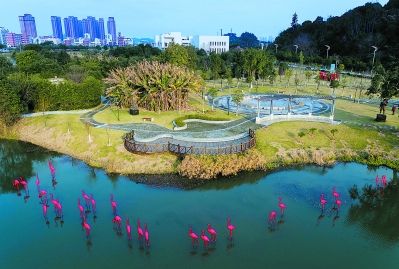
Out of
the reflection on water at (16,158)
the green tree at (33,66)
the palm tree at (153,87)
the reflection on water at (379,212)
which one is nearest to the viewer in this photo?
the reflection on water at (379,212)

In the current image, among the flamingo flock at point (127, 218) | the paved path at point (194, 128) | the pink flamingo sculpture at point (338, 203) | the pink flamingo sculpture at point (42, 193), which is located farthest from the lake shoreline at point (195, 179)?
the pink flamingo sculpture at point (338, 203)

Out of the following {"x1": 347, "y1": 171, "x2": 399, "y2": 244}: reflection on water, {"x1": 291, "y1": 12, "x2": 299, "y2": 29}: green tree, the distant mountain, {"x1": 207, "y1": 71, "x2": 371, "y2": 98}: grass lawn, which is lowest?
{"x1": 347, "y1": 171, "x2": 399, "y2": 244}: reflection on water

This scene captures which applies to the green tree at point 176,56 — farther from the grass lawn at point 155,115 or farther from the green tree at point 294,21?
the green tree at point 294,21

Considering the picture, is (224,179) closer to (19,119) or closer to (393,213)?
(393,213)

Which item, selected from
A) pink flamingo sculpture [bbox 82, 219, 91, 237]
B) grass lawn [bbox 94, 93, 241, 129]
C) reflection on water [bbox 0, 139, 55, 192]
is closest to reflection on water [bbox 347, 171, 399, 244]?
pink flamingo sculpture [bbox 82, 219, 91, 237]

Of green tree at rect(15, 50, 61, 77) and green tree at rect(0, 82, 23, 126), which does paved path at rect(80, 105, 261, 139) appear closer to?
green tree at rect(0, 82, 23, 126)

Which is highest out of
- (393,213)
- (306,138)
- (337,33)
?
(337,33)

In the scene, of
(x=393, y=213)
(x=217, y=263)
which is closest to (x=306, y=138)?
(x=393, y=213)
